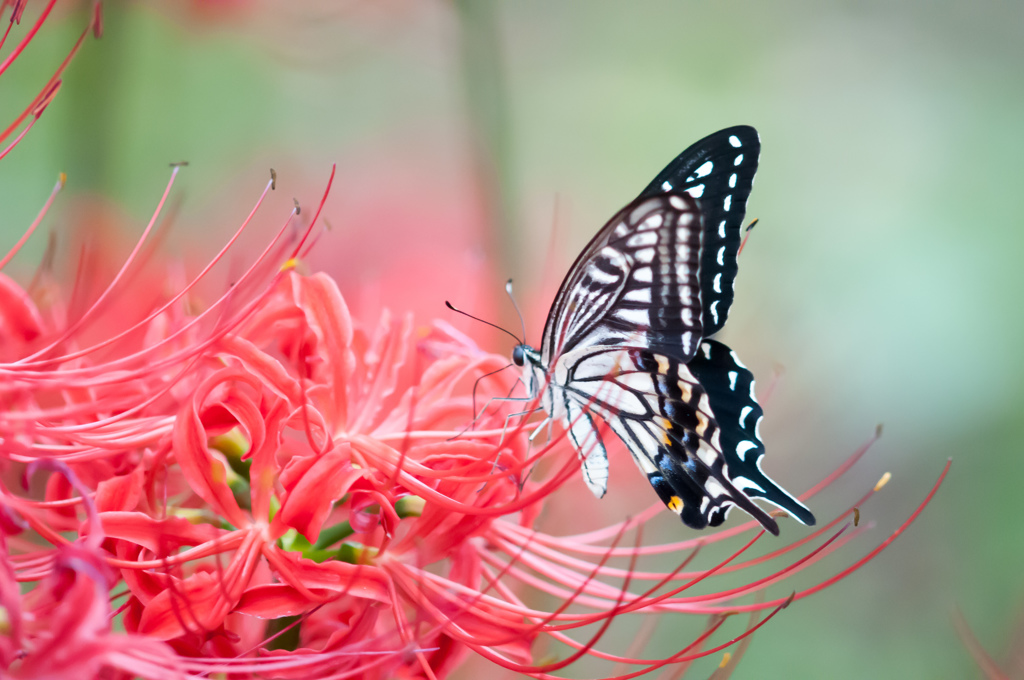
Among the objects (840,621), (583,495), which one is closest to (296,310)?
(583,495)

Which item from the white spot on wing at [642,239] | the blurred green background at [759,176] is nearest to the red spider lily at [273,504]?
the white spot on wing at [642,239]

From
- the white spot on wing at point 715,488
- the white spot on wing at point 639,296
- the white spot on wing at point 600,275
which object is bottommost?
the white spot on wing at point 715,488

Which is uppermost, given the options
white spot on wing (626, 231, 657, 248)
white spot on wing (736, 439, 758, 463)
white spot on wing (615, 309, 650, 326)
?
white spot on wing (626, 231, 657, 248)

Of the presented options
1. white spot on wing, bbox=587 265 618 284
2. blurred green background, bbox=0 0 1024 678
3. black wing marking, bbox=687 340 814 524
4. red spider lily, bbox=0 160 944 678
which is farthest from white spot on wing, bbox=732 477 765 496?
blurred green background, bbox=0 0 1024 678

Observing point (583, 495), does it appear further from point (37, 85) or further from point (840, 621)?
point (37, 85)

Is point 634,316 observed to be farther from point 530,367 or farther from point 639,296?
point 530,367

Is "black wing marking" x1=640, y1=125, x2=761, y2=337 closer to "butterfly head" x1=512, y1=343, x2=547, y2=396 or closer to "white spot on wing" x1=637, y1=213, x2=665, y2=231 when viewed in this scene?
"white spot on wing" x1=637, y1=213, x2=665, y2=231

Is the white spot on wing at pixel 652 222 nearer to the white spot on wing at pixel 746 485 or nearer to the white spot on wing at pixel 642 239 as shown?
the white spot on wing at pixel 642 239
